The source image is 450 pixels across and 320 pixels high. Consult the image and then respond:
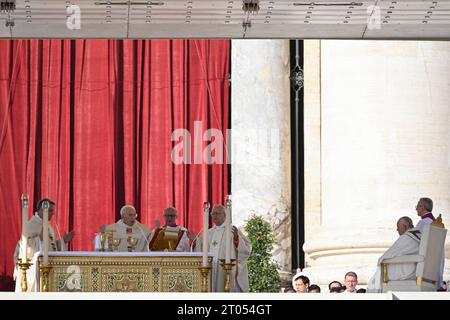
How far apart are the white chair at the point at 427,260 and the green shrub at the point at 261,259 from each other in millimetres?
4789

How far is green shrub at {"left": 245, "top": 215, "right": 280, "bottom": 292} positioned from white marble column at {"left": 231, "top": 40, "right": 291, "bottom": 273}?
1.51 feet

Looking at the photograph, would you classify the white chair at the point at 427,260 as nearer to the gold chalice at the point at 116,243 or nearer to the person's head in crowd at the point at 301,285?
the person's head in crowd at the point at 301,285

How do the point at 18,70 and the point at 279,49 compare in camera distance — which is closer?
the point at 279,49

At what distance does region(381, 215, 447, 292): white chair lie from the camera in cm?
1208

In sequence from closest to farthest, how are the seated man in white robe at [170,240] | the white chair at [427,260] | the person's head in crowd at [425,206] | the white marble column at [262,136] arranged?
the white chair at [427,260], the seated man in white robe at [170,240], the person's head in crowd at [425,206], the white marble column at [262,136]

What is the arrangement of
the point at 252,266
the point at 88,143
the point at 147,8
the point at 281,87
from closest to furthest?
the point at 147,8 → the point at 252,266 → the point at 281,87 → the point at 88,143

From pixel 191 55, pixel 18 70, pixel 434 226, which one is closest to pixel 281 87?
pixel 191 55

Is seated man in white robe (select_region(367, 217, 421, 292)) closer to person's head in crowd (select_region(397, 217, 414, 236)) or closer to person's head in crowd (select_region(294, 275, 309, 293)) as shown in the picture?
person's head in crowd (select_region(397, 217, 414, 236))

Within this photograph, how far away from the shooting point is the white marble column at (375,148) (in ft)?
51.0

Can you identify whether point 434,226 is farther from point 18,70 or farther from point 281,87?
point 18,70

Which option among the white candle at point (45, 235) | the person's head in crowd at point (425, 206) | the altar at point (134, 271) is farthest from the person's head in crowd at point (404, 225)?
the white candle at point (45, 235)

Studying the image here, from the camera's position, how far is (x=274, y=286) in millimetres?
17219

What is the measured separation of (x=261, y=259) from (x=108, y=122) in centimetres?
397

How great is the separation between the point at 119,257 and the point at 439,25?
3.47 m
